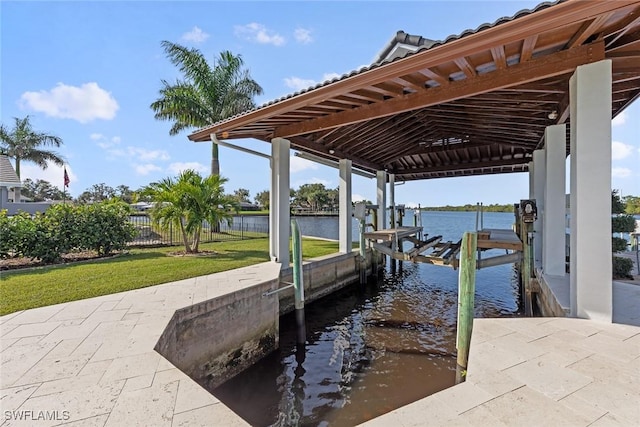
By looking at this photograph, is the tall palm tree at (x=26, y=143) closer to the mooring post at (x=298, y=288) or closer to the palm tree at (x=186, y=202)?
the palm tree at (x=186, y=202)

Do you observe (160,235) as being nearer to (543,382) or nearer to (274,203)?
(274,203)

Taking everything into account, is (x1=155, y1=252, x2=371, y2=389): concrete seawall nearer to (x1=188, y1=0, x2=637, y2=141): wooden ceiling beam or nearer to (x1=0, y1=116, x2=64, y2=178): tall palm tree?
(x1=188, y1=0, x2=637, y2=141): wooden ceiling beam

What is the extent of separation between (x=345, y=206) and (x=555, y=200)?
5.33 m

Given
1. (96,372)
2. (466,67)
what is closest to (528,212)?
(466,67)

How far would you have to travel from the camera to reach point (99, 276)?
225 inches

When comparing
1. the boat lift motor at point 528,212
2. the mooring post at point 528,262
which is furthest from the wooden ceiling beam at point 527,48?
the mooring post at point 528,262

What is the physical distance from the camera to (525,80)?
3.94 metres

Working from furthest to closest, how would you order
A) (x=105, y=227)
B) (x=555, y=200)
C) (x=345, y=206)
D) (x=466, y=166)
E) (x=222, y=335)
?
1. (x=466, y=166)
2. (x=345, y=206)
3. (x=105, y=227)
4. (x=555, y=200)
5. (x=222, y=335)

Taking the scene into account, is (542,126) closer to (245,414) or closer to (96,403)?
(245,414)

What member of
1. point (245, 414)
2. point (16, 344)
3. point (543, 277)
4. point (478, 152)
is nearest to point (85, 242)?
point (16, 344)

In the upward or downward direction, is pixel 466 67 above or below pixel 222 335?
above

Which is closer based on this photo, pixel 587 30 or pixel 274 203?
pixel 587 30

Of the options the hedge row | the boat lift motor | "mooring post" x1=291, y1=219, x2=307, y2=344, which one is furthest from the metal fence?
the boat lift motor

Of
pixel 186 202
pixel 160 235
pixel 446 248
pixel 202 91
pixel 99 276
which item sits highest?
pixel 202 91
